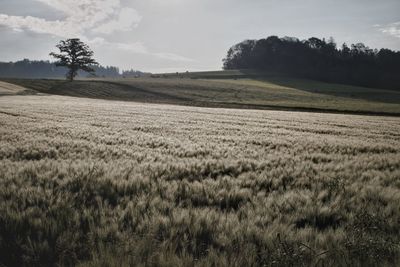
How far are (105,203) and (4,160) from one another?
4.22 meters

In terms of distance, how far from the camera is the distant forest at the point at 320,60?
136 meters

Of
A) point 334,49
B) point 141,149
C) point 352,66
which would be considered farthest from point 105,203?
point 334,49

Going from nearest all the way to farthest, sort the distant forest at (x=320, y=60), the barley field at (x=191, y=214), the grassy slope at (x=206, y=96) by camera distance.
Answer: the barley field at (x=191, y=214) < the grassy slope at (x=206, y=96) < the distant forest at (x=320, y=60)

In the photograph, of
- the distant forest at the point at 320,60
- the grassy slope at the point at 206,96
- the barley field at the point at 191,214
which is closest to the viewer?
the barley field at the point at 191,214

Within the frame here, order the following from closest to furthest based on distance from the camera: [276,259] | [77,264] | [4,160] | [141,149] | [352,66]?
[77,264], [276,259], [4,160], [141,149], [352,66]

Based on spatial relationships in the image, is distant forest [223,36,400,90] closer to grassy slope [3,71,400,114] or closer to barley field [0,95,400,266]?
grassy slope [3,71,400,114]

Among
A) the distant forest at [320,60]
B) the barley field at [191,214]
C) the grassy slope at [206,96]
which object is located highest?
the distant forest at [320,60]

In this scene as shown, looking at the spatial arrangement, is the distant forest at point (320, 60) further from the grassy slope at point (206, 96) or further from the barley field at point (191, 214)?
the barley field at point (191, 214)

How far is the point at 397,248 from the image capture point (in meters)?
3.26

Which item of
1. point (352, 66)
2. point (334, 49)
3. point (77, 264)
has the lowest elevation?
point (77, 264)

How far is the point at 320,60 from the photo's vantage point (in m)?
153

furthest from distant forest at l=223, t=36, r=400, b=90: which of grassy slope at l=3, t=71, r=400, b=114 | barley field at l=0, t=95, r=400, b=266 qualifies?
barley field at l=0, t=95, r=400, b=266

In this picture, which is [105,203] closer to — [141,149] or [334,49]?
[141,149]

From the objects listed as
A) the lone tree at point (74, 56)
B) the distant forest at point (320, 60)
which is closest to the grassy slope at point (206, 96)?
the lone tree at point (74, 56)
